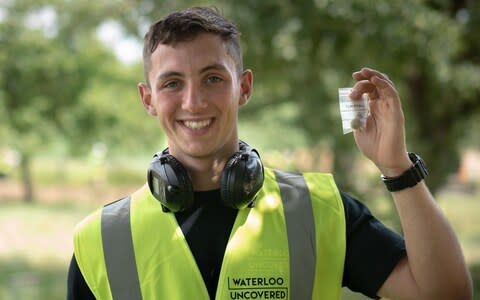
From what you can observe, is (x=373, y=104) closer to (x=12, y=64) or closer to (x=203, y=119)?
(x=203, y=119)

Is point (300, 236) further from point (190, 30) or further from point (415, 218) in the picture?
point (190, 30)

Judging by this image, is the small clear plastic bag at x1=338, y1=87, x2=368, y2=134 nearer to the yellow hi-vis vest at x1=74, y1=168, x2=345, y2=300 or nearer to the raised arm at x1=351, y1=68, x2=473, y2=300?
the raised arm at x1=351, y1=68, x2=473, y2=300

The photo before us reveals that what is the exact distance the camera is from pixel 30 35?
14781 millimetres

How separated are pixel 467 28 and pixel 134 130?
1343 cm

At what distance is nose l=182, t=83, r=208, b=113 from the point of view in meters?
1.78

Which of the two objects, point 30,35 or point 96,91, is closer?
point 30,35

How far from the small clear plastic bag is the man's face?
0.96 feet

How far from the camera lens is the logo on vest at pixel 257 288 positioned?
1.79 meters

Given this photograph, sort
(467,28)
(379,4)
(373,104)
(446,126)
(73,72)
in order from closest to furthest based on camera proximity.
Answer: (373,104), (379,4), (467,28), (446,126), (73,72)

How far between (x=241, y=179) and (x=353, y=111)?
1.06ft

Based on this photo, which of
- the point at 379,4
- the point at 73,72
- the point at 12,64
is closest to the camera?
the point at 379,4

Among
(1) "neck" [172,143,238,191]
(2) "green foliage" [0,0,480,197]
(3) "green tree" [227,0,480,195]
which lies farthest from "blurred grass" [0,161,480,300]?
(1) "neck" [172,143,238,191]

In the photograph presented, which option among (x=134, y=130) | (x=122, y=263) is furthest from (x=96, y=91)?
Answer: (x=122, y=263)

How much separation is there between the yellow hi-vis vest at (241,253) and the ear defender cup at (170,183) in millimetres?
68
